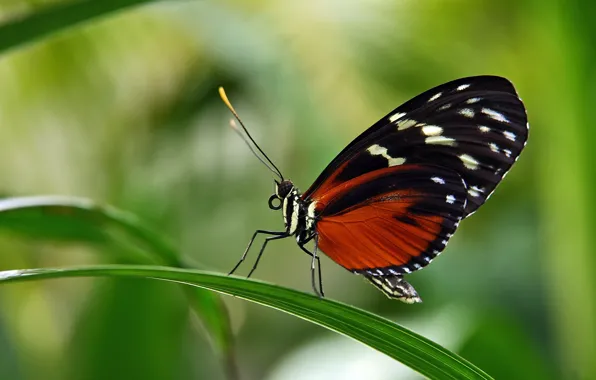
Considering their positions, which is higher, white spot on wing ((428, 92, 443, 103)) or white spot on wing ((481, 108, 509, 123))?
white spot on wing ((428, 92, 443, 103))

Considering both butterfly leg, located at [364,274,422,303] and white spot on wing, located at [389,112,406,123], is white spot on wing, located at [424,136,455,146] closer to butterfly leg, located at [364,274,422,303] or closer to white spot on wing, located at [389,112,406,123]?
white spot on wing, located at [389,112,406,123]

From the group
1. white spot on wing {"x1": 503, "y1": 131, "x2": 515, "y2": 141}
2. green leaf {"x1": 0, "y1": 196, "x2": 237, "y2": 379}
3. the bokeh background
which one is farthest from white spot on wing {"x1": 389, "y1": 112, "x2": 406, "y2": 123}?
the bokeh background

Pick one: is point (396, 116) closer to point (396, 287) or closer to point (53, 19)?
point (396, 287)

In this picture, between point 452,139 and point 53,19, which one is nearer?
point 53,19

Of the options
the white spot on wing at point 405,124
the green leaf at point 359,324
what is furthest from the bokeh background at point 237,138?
the green leaf at point 359,324

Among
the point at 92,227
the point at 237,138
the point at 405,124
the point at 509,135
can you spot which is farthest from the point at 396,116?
the point at 237,138

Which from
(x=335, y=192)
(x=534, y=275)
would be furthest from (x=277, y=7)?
(x=335, y=192)

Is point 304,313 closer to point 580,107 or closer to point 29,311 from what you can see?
point 580,107
